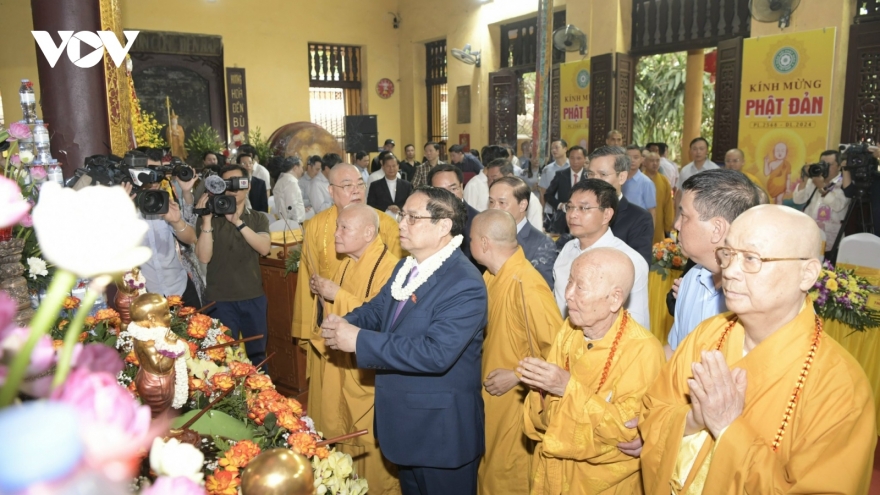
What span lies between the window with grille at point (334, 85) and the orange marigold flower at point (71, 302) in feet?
41.9

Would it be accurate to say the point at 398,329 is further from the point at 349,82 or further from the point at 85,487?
the point at 349,82

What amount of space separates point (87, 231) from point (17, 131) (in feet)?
7.33

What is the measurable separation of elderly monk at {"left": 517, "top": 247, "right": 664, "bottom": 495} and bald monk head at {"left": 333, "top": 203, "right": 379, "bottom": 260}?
50.6 inches

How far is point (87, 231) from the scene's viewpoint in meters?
0.39

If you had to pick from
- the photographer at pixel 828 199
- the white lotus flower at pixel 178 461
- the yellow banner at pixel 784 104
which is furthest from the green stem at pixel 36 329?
the yellow banner at pixel 784 104

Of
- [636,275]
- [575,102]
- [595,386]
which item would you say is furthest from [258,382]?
[575,102]

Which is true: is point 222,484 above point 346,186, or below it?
below

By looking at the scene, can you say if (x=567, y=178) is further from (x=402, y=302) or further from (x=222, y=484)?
(x=222, y=484)

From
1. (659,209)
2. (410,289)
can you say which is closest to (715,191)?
(410,289)

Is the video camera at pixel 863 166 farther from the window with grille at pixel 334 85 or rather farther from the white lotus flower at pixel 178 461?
the window with grille at pixel 334 85

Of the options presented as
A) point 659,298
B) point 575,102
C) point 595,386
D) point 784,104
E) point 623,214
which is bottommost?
point 659,298

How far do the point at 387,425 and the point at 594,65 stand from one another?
8592 millimetres

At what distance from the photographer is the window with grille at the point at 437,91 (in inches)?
559

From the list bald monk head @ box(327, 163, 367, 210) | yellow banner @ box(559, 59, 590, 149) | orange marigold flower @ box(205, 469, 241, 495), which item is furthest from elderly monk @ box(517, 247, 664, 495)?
yellow banner @ box(559, 59, 590, 149)
